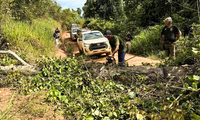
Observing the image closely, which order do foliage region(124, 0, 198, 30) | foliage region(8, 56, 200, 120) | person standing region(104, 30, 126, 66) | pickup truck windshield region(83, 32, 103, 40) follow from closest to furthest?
foliage region(8, 56, 200, 120) → person standing region(104, 30, 126, 66) → pickup truck windshield region(83, 32, 103, 40) → foliage region(124, 0, 198, 30)

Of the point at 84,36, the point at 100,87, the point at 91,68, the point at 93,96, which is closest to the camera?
the point at 93,96

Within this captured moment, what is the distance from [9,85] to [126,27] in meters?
12.2

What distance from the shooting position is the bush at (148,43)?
30.8 feet

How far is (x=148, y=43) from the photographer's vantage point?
990 centimetres

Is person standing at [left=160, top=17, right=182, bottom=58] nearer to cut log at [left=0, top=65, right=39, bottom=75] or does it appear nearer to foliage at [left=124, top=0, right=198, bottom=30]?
cut log at [left=0, top=65, right=39, bottom=75]

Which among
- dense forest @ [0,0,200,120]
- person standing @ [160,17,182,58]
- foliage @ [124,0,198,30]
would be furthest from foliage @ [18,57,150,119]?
foliage @ [124,0,198,30]

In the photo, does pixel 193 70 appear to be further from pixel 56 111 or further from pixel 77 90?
pixel 56 111

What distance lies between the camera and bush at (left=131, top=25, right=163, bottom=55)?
9.40 metres

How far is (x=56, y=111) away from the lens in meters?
3.00

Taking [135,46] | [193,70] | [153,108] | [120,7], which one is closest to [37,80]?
[153,108]

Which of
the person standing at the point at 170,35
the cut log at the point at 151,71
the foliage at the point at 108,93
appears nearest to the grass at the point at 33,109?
the foliage at the point at 108,93

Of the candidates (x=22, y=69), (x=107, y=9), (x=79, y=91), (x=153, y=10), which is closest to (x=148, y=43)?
(x=153, y=10)

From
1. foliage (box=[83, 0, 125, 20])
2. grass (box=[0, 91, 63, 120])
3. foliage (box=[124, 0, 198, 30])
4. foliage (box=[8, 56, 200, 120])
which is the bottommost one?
grass (box=[0, 91, 63, 120])

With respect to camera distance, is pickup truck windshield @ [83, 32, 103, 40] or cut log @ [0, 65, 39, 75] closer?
cut log @ [0, 65, 39, 75]
